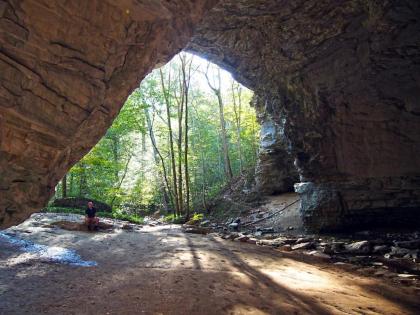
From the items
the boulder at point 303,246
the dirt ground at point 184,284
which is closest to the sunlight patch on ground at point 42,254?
the dirt ground at point 184,284

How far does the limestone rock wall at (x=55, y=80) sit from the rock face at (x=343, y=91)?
786cm

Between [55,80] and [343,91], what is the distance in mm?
10793

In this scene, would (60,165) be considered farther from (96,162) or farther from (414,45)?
(96,162)

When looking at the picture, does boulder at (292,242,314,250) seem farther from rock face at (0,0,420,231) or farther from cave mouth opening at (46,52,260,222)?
cave mouth opening at (46,52,260,222)

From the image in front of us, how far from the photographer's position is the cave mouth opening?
18781 millimetres

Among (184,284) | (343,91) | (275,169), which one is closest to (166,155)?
(275,169)

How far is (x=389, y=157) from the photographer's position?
12.1 meters

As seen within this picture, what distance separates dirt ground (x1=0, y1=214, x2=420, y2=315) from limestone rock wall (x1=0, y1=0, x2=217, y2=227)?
1.61m

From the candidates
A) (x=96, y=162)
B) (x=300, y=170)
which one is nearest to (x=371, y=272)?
(x=300, y=170)

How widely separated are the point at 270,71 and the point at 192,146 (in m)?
15.6

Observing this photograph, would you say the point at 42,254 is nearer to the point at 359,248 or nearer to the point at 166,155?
the point at 359,248

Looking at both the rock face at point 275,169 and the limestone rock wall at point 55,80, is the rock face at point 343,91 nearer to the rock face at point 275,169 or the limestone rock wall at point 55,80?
the rock face at point 275,169

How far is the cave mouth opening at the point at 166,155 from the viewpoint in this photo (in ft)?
61.6

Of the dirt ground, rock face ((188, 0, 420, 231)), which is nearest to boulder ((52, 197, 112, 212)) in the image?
the dirt ground
